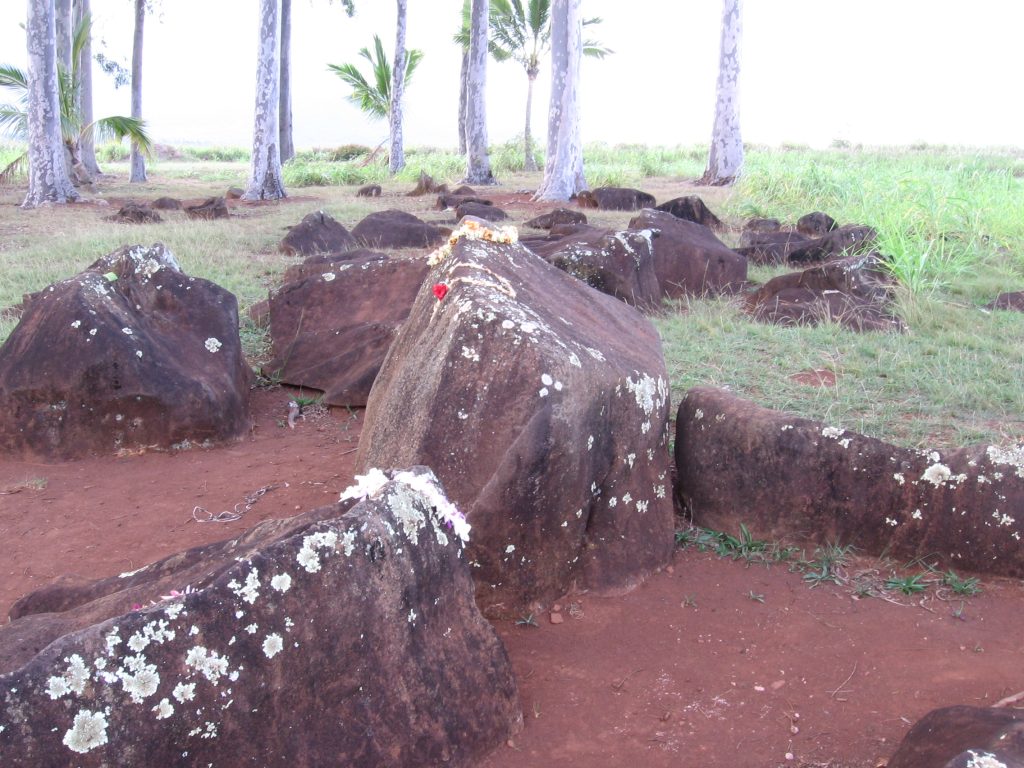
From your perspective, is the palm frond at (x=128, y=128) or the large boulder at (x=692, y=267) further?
the palm frond at (x=128, y=128)

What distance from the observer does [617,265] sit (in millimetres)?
6988

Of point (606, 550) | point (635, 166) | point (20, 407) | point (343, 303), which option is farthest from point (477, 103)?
point (606, 550)

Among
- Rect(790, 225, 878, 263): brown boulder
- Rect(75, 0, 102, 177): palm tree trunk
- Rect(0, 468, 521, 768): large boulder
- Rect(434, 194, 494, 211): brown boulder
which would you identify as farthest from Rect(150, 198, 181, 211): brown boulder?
Rect(0, 468, 521, 768): large boulder

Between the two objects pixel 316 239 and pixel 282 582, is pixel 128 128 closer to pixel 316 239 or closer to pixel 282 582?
pixel 316 239

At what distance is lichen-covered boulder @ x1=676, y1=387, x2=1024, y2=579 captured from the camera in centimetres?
338

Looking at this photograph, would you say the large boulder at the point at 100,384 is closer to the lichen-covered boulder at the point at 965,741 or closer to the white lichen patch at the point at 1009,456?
the white lichen patch at the point at 1009,456

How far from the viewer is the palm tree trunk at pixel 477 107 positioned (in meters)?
20.0

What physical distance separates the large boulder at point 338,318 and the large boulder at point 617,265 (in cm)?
123

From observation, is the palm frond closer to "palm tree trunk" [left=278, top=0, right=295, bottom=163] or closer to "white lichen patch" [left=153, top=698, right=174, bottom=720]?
"palm tree trunk" [left=278, top=0, right=295, bottom=163]

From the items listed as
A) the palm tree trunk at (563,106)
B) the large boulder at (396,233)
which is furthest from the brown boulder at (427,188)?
the large boulder at (396,233)

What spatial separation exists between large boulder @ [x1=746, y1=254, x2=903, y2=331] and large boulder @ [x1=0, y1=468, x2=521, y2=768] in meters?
4.56

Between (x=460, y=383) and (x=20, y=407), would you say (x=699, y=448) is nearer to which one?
(x=460, y=383)

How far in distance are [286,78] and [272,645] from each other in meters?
26.8

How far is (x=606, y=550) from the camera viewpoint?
3.39 meters
